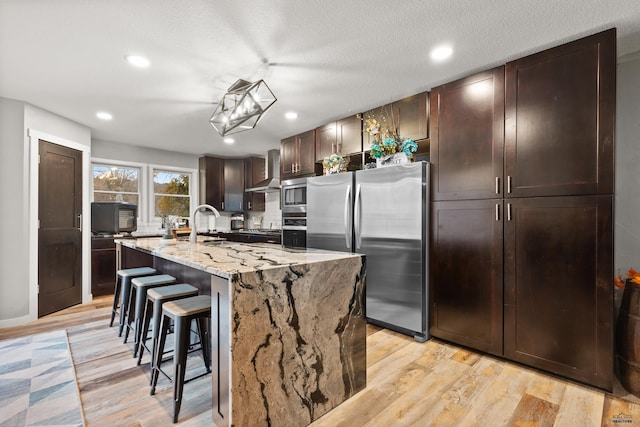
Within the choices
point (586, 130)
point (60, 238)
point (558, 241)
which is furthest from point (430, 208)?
point (60, 238)

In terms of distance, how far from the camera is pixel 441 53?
89.2 inches

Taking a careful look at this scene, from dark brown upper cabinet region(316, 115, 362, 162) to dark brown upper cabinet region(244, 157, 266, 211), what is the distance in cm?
230

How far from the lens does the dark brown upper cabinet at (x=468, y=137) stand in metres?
2.37

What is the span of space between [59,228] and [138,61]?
263cm

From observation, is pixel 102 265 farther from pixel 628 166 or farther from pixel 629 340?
pixel 628 166

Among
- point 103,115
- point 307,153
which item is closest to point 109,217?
point 103,115

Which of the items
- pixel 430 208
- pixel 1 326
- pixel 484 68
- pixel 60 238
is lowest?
pixel 1 326

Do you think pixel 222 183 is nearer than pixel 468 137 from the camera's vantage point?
No

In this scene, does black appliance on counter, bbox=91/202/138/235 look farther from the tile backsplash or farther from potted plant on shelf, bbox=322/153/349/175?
potted plant on shelf, bbox=322/153/349/175

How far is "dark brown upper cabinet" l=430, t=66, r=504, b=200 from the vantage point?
237 centimetres

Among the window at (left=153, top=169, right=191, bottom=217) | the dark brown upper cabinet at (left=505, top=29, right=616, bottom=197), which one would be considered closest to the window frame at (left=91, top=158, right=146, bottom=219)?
the window at (left=153, top=169, right=191, bottom=217)

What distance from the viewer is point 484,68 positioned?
2488 millimetres

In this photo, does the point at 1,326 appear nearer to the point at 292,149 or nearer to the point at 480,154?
the point at 292,149

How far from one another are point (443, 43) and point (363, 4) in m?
0.74
